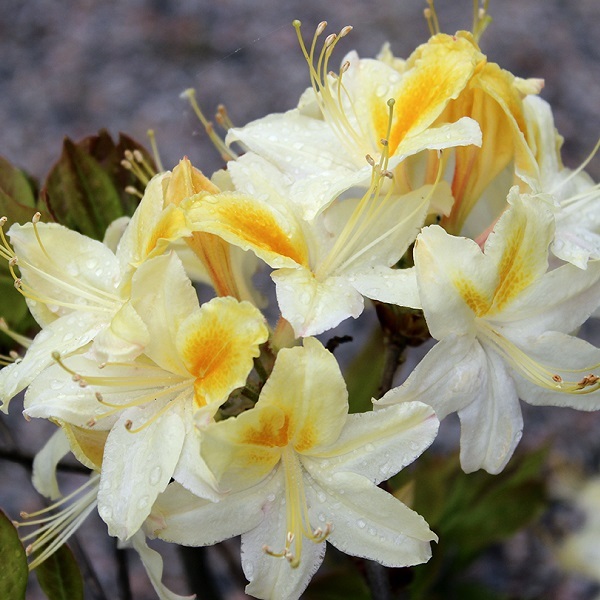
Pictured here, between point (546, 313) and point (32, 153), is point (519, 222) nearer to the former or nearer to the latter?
point (546, 313)

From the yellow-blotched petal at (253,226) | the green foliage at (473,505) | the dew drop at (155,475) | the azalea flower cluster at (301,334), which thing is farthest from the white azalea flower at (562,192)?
the green foliage at (473,505)

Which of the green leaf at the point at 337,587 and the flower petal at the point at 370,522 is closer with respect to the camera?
the flower petal at the point at 370,522

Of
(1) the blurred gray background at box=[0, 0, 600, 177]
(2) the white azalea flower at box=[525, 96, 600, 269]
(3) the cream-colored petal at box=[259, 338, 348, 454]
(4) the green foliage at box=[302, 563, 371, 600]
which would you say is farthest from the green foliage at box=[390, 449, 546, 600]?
Answer: (1) the blurred gray background at box=[0, 0, 600, 177]

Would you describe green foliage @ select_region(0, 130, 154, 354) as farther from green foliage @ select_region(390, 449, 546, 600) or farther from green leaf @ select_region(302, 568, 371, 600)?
green foliage @ select_region(390, 449, 546, 600)

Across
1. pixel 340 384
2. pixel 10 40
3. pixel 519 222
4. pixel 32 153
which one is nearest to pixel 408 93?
pixel 519 222

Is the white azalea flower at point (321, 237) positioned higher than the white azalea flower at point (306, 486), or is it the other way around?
the white azalea flower at point (321, 237)

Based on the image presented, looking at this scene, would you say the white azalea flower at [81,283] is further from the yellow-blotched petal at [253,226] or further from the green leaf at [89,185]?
the green leaf at [89,185]
